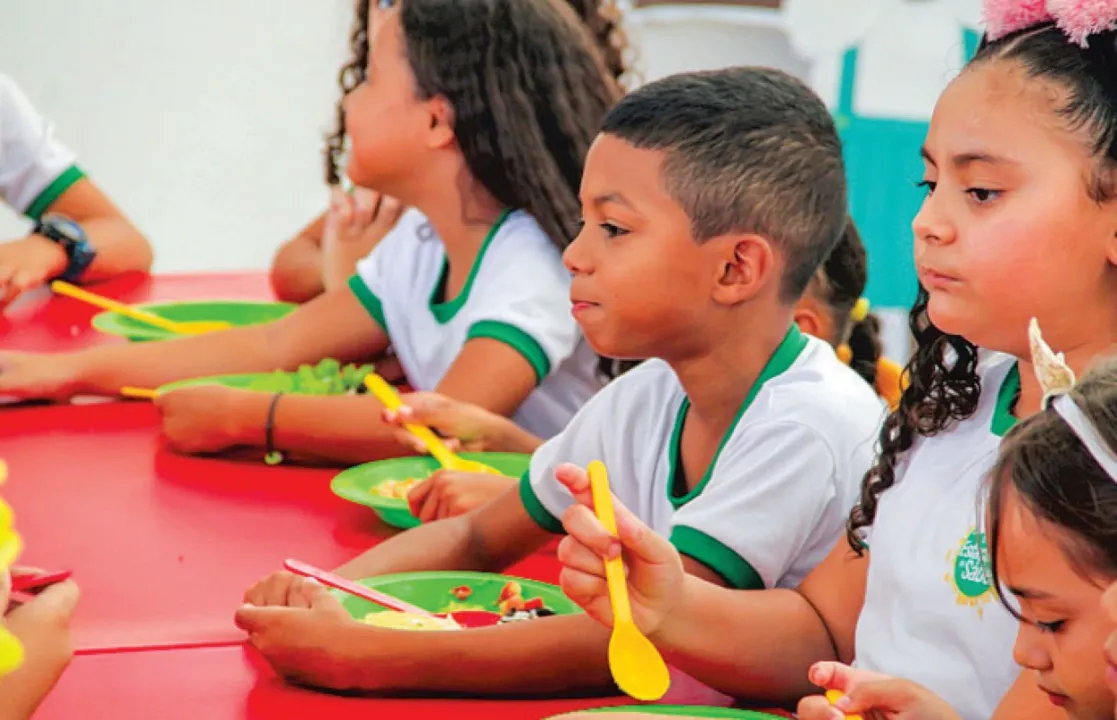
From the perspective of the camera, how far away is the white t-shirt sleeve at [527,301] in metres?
1.68

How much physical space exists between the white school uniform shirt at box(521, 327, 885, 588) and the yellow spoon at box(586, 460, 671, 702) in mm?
215

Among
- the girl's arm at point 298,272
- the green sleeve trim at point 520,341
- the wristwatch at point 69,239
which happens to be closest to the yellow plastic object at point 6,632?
the green sleeve trim at point 520,341

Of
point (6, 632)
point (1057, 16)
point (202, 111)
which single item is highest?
point (1057, 16)

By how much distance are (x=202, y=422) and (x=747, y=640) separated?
709 mm

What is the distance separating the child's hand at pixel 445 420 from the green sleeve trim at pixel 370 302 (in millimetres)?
424

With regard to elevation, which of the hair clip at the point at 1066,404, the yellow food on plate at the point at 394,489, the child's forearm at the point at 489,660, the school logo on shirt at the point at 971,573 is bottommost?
the yellow food on plate at the point at 394,489

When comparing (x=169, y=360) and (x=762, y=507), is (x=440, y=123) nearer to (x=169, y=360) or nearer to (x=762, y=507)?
(x=169, y=360)

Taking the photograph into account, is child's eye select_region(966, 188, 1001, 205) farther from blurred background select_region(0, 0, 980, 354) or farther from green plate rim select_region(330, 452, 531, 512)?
blurred background select_region(0, 0, 980, 354)

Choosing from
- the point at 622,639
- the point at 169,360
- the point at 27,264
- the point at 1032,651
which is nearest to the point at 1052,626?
the point at 1032,651

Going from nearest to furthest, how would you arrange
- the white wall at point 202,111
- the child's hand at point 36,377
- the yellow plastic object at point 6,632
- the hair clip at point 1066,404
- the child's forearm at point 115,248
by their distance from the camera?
the yellow plastic object at point 6,632 → the hair clip at point 1066,404 → the child's hand at point 36,377 → the child's forearm at point 115,248 → the white wall at point 202,111

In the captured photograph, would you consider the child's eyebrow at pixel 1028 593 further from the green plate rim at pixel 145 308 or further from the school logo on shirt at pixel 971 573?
the green plate rim at pixel 145 308

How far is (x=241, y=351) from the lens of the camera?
196cm

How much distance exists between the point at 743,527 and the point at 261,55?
144 inches

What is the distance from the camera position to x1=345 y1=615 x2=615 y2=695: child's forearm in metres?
0.99
